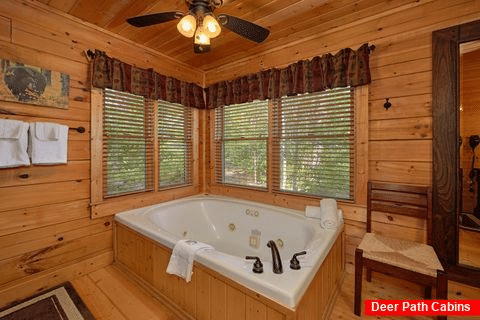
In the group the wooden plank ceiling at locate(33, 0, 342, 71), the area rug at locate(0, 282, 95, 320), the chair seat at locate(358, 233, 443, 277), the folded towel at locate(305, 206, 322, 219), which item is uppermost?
the wooden plank ceiling at locate(33, 0, 342, 71)

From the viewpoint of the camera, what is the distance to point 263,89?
8.49 feet

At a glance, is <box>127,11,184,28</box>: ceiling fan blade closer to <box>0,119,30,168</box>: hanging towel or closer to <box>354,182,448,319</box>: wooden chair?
<box>0,119,30,168</box>: hanging towel

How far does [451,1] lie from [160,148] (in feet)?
9.88

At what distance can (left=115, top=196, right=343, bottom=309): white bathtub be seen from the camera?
114 centimetres

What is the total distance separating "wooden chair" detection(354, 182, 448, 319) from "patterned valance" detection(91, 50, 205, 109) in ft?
7.78

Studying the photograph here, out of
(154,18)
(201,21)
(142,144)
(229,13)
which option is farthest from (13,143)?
(229,13)

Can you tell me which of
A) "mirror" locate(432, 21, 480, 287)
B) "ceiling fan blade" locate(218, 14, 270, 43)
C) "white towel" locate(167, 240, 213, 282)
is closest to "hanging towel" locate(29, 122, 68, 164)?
"white towel" locate(167, 240, 213, 282)

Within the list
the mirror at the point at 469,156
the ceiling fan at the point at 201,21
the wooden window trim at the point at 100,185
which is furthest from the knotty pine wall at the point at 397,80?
the wooden window trim at the point at 100,185

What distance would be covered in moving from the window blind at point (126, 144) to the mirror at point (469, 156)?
2.94 m

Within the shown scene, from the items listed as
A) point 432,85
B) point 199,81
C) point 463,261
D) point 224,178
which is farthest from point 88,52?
point 463,261

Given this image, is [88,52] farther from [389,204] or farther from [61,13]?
[389,204]

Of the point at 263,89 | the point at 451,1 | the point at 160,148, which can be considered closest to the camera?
the point at 451,1

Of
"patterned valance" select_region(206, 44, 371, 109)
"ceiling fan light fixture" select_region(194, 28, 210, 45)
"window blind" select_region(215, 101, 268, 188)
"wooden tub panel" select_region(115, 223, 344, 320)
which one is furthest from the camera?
"window blind" select_region(215, 101, 268, 188)

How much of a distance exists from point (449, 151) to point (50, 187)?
10.7 feet
